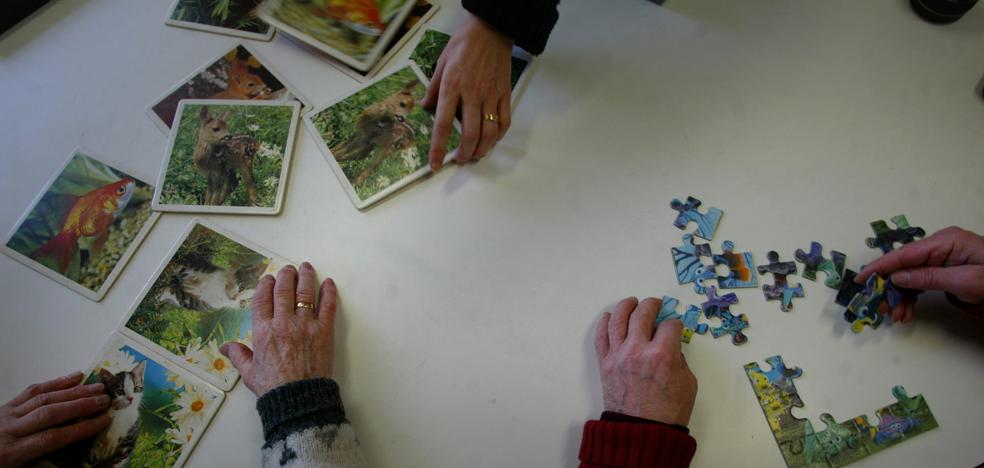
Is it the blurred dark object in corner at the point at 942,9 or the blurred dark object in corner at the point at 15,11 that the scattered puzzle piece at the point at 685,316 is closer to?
the blurred dark object in corner at the point at 942,9

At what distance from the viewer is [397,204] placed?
4.60ft

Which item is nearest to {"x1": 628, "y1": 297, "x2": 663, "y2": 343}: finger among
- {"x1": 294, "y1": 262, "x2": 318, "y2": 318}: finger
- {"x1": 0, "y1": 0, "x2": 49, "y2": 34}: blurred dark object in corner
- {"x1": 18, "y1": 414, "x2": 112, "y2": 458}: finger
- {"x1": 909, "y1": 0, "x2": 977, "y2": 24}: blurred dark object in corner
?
{"x1": 294, "y1": 262, "x2": 318, "y2": 318}: finger

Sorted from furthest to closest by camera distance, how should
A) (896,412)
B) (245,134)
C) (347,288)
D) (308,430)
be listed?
(245,134)
(347,288)
(896,412)
(308,430)

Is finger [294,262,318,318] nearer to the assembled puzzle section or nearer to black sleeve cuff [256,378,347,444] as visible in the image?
black sleeve cuff [256,378,347,444]

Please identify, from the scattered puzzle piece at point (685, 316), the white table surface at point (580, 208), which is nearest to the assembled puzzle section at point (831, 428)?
the white table surface at point (580, 208)

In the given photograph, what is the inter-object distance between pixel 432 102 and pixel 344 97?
256 millimetres

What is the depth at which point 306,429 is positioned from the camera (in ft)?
3.59

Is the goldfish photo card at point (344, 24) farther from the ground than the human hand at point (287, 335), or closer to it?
farther from the ground

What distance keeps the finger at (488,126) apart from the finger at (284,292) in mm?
566

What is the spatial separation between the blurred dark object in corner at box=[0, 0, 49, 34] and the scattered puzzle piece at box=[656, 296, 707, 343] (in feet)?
6.63

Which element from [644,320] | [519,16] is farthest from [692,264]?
[519,16]

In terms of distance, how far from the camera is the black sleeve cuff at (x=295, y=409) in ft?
3.61

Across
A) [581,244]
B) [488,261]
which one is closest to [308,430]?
[488,261]

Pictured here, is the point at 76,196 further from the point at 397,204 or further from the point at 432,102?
the point at 432,102
